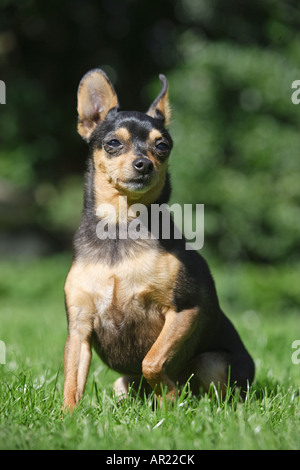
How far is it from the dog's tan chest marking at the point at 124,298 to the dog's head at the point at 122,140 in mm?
468

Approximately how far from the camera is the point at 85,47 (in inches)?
664

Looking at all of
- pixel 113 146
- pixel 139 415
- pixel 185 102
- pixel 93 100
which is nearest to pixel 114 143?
pixel 113 146

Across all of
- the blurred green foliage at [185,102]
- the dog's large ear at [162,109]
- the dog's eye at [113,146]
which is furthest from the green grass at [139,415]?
the blurred green foliage at [185,102]

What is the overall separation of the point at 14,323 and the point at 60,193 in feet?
31.5

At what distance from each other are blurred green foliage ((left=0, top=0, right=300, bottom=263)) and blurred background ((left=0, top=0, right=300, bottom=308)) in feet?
0.10

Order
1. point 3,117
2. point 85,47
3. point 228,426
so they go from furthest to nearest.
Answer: point 85,47 < point 3,117 < point 228,426

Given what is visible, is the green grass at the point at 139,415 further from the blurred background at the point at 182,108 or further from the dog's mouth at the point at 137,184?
the blurred background at the point at 182,108

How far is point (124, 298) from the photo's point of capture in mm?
3336

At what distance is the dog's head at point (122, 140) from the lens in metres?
3.49

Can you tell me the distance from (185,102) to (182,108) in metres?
0.15

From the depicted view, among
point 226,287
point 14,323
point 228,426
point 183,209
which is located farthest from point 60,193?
point 228,426

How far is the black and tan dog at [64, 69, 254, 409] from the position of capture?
3.32 meters

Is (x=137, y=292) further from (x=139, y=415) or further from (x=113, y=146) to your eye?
(x=113, y=146)

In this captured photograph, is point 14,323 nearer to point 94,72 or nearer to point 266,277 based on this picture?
point 94,72
